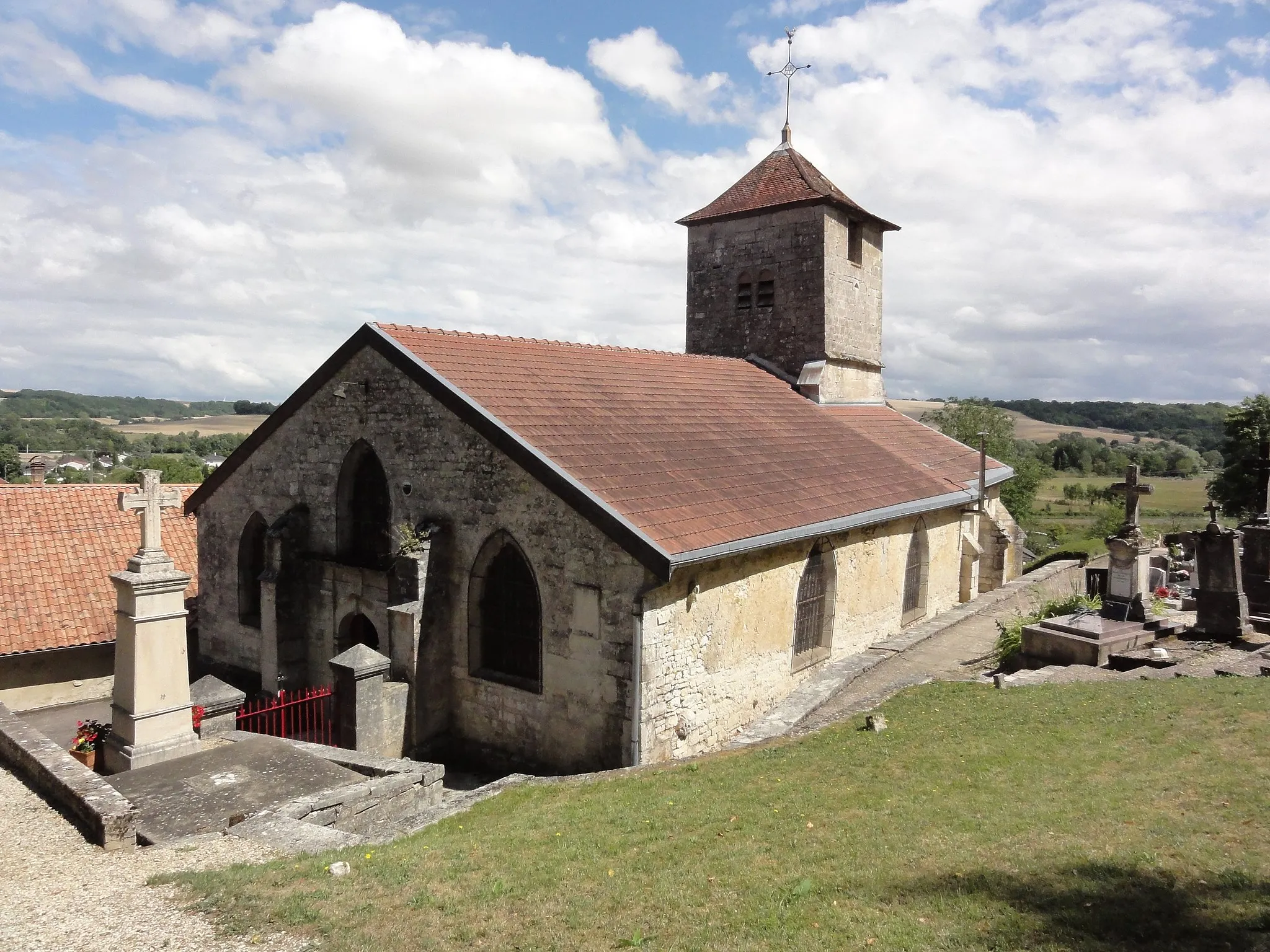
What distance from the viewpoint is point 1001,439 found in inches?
1970

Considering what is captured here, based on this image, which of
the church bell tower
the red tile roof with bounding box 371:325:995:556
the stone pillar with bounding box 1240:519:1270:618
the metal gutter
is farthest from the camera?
the church bell tower

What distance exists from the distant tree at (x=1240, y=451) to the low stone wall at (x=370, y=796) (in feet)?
119

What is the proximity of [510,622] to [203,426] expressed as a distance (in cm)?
14823

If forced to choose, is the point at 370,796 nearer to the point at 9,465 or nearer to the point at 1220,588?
the point at 1220,588

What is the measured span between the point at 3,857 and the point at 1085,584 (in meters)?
21.4

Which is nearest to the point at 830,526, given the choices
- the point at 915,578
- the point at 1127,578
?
the point at 1127,578

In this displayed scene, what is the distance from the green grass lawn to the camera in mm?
4715

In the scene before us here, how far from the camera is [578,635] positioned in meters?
9.93

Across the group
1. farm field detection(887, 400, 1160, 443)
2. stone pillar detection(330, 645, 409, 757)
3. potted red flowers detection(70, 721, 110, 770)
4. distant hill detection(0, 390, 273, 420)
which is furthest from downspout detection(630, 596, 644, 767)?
distant hill detection(0, 390, 273, 420)

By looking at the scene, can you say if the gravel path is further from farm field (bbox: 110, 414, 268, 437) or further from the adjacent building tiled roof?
farm field (bbox: 110, 414, 268, 437)

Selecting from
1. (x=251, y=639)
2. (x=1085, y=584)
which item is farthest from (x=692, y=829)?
(x=1085, y=584)

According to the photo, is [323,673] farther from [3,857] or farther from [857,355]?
[857,355]

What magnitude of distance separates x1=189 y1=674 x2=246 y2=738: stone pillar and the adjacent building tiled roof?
507cm

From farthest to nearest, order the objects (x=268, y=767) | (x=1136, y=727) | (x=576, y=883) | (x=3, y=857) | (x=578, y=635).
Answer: (x=578, y=635) < (x=268, y=767) < (x=1136, y=727) < (x=3, y=857) < (x=576, y=883)
